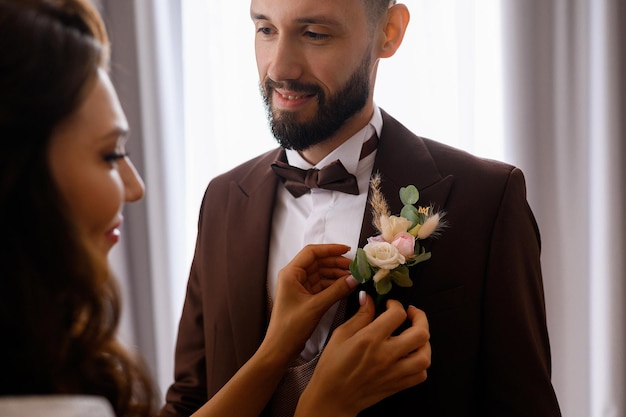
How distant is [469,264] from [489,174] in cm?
21

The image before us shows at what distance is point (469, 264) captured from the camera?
1.41 m

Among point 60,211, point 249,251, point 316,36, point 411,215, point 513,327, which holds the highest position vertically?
point 316,36

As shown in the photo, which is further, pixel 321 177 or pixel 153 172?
pixel 153 172

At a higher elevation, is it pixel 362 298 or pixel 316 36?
pixel 316 36

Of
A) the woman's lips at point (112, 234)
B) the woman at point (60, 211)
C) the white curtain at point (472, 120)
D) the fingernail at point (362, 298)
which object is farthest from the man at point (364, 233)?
the white curtain at point (472, 120)

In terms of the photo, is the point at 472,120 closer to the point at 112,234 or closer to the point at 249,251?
the point at 249,251

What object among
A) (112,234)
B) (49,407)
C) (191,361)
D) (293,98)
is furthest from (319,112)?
(49,407)

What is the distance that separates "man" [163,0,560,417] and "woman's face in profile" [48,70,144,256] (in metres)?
0.53

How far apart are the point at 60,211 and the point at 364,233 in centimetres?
72

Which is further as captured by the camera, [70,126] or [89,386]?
[89,386]

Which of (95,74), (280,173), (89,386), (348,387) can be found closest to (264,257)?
(280,173)

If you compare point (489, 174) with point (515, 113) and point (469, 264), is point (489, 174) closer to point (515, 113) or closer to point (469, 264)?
point (469, 264)

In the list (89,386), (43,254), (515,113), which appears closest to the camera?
(43,254)

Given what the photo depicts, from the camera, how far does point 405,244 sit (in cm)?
127
